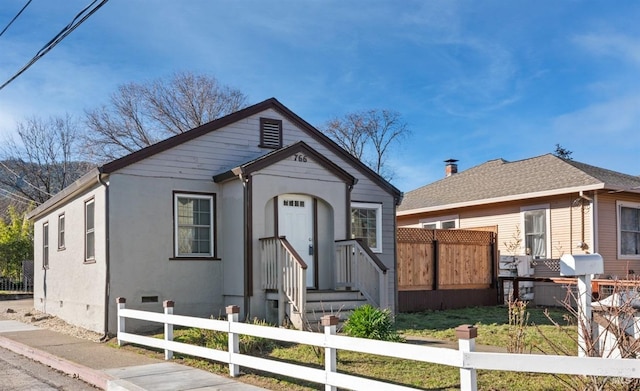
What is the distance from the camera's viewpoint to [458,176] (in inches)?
1042

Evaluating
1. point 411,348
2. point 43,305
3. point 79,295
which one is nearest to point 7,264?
point 43,305

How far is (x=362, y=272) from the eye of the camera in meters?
14.4

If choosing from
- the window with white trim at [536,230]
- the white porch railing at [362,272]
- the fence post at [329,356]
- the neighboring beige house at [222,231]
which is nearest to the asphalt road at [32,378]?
the neighboring beige house at [222,231]

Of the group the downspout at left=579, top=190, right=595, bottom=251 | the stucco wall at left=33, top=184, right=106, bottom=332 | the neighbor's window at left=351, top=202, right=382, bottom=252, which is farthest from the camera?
the downspout at left=579, top=190, right=595, bottom=251

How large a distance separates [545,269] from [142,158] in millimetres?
12347

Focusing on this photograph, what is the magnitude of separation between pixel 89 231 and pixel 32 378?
5.70m

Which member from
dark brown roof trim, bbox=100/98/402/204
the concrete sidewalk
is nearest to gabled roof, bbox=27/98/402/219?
dark brown roof trim, bbox=100/98/402/204

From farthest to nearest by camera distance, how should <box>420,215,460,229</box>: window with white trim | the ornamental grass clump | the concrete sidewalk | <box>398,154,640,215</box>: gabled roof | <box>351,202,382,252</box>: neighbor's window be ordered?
1. <box>420,215,460,229</box>: window with white trim
2. <box>398,154,640,215</box>: gabled roof
3. <box>351,202,382,252</box>: neighbor's window
4. the ornamental grass clump
5. the concrete sidewalk

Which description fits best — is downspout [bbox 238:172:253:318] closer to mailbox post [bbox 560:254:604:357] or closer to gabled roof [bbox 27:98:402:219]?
gabled roof [bbox 27:98:402:219]

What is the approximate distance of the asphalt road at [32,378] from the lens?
360 inches

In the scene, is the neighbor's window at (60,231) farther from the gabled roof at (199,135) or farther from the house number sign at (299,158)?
the house number sign at (299,158)

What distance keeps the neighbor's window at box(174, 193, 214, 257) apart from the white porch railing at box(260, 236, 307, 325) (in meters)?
1.63

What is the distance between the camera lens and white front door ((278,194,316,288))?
47.8 ft

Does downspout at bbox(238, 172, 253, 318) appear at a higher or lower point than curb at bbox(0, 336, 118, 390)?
higher
